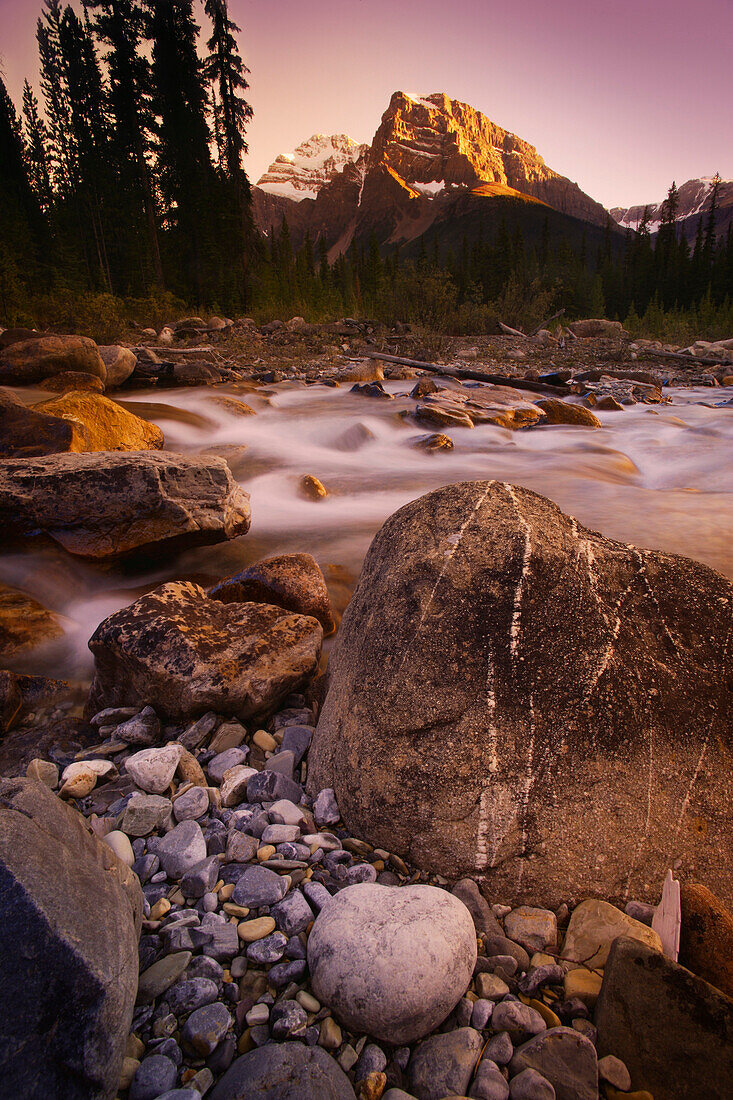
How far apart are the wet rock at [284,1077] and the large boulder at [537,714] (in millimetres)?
620

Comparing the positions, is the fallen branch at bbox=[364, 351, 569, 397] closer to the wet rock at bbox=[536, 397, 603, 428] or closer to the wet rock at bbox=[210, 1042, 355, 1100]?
the wet rock at bbox=[536, 397, 603, 428]

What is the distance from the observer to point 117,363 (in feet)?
33.5

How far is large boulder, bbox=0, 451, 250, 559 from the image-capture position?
3.97 m

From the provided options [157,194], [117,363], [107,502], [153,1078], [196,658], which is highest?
[157,194]

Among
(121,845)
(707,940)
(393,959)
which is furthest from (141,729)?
(707,940)

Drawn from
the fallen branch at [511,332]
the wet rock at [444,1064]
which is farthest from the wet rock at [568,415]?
the fallen branch at [511,332]

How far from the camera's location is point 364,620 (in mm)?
2109

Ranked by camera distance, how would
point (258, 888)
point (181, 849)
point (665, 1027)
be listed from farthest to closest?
point (181, 849) < point (258, 888) < point (665, 1027)

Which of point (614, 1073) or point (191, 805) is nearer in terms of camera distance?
point (614, 1073)

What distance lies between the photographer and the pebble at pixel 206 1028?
1222 mm

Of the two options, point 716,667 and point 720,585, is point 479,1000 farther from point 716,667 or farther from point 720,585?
point 720,585

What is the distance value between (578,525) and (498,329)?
82.5 feet

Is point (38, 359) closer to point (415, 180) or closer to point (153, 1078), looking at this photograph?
point (153, 1078)

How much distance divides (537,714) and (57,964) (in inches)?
54.5
